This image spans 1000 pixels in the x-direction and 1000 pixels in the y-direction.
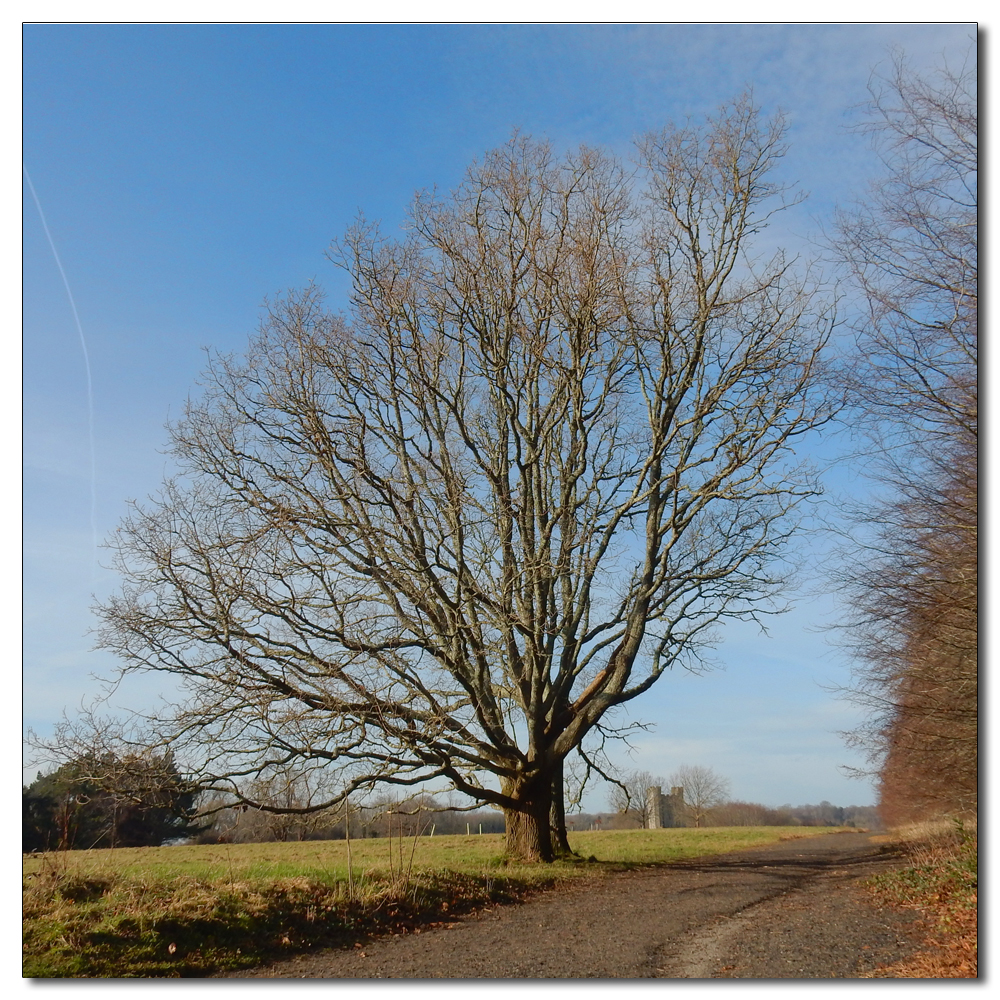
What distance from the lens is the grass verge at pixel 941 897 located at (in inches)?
252

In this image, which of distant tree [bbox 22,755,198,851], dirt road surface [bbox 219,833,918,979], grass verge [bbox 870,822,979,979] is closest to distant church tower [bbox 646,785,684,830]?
grass verge [bbox 870,822,979,979]

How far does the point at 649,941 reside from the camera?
7.52m

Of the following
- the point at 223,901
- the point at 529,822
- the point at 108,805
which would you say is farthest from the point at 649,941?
the point at 108,805

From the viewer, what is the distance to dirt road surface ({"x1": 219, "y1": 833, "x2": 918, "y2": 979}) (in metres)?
6.60

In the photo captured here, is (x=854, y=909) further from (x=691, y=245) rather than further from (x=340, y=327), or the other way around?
(x=340, y=327)

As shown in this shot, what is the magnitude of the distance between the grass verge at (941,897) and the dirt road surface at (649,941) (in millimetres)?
230

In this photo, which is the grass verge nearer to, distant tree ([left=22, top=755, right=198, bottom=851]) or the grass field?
the grass field

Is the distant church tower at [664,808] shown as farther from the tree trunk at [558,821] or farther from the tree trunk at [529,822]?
the tree trunk at [529,822]

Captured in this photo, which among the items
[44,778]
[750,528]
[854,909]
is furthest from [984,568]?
[44,778]

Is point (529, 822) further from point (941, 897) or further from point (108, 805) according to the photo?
point (108, 805)

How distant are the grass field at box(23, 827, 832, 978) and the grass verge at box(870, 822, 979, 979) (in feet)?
15.6

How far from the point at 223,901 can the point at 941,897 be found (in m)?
7.53

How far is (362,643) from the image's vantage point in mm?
11086

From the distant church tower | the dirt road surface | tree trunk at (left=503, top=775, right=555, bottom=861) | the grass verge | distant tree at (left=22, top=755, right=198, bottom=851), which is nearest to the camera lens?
the grass verge
